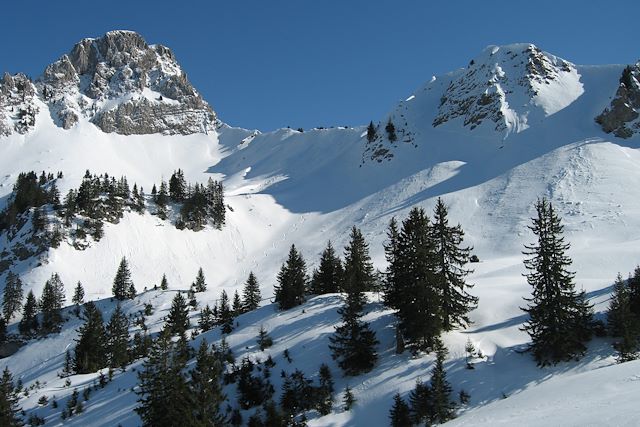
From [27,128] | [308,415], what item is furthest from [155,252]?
[27,128]

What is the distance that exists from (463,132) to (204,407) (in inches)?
4138

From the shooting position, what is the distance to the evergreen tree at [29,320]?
2706 inches

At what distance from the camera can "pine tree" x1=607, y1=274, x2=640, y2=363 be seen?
86.3 ft

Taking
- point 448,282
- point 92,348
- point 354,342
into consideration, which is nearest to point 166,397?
point 354,342

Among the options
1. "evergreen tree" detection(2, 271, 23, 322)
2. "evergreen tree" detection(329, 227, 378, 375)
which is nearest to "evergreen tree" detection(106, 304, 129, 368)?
"evergreen tree" detection(329, 227, 378, 375)

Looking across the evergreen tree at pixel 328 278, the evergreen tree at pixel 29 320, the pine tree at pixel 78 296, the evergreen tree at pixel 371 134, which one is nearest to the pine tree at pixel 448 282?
the evergreen tree at pixel 328 278

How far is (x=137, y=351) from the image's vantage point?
157 feet

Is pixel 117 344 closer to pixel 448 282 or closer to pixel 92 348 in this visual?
pixel 92 348

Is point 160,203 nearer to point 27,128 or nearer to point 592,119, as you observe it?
point 592,119

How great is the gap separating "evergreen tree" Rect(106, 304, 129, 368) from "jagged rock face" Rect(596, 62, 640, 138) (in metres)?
93.1

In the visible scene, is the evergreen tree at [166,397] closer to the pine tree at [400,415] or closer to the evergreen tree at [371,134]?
the pine tree at [400,415]

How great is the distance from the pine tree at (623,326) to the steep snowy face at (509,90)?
8727cm

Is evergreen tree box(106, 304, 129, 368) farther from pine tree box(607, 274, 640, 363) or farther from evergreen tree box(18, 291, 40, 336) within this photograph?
pine tree box(607, 274, 640, 363)

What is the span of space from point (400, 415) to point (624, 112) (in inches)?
3833
